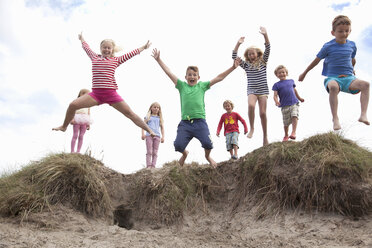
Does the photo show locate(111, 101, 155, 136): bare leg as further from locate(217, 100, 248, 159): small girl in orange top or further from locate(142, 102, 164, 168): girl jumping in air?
locate(217, 100, 248, 159): small girl in orange top

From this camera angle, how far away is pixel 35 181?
5734mm

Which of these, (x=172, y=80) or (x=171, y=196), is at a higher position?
(x=172, y=80)

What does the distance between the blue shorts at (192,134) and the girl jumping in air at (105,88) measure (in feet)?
2.07

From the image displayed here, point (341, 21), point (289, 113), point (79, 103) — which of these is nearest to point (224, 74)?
point (289, 113)

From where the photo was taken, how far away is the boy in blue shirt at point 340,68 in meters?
5.31

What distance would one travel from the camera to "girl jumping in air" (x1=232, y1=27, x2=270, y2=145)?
6.27 metres

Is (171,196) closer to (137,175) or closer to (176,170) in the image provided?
(176,170)

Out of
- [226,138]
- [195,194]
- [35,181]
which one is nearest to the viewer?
[35,181]

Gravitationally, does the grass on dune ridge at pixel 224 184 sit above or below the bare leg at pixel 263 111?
below

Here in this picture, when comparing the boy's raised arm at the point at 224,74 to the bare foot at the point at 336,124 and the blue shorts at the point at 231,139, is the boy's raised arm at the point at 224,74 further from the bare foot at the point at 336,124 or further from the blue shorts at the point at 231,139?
the bare foot at the point at 336,124

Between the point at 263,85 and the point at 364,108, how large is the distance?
6.28 ft

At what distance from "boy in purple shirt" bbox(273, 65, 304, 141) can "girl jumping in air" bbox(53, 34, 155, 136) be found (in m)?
3.01

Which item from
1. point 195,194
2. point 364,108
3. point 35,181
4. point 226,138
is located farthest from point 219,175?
point 35,181

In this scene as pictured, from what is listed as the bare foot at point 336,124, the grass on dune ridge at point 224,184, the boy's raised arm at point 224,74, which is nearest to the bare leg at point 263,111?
the grass on dune ridge at point 224,184
